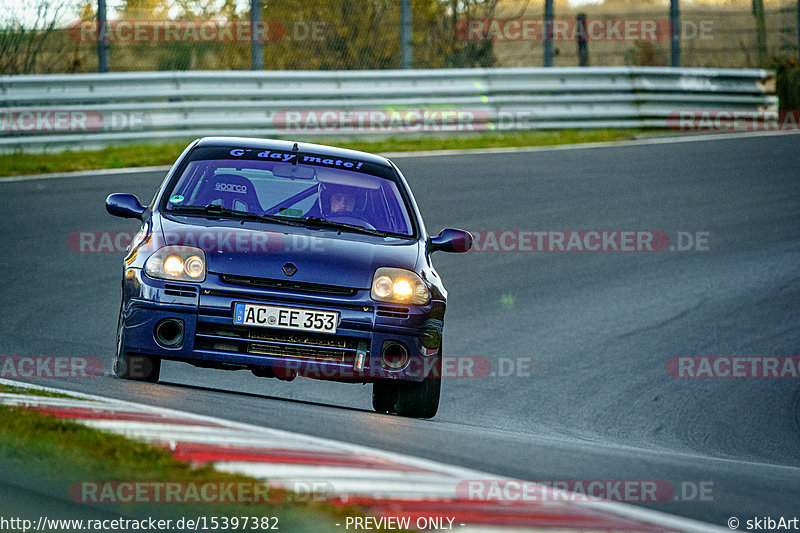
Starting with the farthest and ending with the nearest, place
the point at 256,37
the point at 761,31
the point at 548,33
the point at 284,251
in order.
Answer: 1. the point at 761,31
2. the point at 548,33
3. the point at 256,37
4. the point at 284,251

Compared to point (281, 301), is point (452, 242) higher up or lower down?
higher up

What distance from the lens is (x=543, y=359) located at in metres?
8.78

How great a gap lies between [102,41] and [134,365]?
34.0 feet

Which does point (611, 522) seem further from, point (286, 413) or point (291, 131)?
point (291, 131)

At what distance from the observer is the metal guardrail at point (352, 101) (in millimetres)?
14922

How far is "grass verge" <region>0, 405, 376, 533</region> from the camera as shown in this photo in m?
3.50

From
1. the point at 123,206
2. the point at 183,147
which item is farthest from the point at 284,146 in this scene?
the point at 183,147

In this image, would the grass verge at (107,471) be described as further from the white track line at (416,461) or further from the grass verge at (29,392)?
the grass verge at (29,392)

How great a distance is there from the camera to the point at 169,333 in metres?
6.03

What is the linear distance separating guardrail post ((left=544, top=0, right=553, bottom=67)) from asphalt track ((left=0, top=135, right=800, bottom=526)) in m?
3.82

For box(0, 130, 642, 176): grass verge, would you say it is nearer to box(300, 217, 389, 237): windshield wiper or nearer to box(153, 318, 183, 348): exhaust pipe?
box(300, 217, 389, 237): windshield wiper

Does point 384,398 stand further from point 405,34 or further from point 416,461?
point 405,34

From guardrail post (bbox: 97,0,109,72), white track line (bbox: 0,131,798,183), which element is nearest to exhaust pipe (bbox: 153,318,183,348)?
white track line (bbox: 0,131,798,183)

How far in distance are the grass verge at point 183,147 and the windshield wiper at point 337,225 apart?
8069mm
